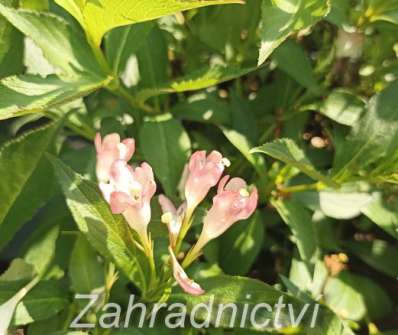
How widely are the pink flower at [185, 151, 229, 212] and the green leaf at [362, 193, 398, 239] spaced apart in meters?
0.30

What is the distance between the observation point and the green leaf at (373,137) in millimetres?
895

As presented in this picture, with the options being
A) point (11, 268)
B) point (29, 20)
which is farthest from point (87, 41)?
point (11, 268)

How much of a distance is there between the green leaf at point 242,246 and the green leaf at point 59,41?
0.28 m

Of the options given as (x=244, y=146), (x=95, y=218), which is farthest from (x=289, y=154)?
(x=95, y=218)

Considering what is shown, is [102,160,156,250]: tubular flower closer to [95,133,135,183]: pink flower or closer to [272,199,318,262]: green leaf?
[95,133,135,183]: pink flower

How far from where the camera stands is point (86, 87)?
2.71ft

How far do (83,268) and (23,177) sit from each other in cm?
14

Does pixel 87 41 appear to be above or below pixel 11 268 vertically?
above

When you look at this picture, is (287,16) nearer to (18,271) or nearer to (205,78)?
(205,78)

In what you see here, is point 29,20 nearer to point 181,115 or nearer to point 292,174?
point 181,115

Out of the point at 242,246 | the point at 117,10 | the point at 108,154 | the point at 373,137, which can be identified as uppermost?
the point at 117,10

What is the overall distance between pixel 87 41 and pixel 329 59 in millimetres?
350

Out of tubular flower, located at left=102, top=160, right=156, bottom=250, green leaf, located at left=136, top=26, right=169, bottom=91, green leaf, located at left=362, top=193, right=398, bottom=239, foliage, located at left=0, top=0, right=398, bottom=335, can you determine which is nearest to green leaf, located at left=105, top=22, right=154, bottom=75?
foliage, located at left=0, top=0, right=398, bottom=335

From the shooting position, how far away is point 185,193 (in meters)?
0.75
